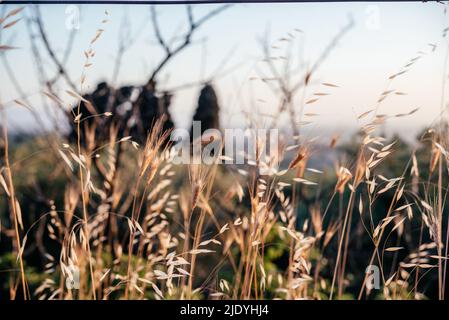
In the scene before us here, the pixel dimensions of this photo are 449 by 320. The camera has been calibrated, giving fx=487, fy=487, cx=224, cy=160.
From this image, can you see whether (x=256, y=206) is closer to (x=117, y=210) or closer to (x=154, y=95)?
(x=154, y=95)

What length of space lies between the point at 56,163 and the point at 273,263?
3.09ft

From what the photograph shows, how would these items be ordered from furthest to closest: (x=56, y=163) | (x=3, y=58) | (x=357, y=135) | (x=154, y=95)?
(x=56, y=163) < (x=357, y=135) < (x=154, y=95) < (x=3, y=58)

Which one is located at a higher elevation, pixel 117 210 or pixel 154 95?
pixel 154 95

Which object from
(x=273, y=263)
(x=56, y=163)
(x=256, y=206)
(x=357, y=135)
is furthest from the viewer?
(x=56, y=163)

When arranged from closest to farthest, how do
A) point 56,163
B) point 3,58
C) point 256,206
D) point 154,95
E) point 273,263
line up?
point 256,206 < point 3,58 < point 154,95 < point 273,263 < point 56,163
